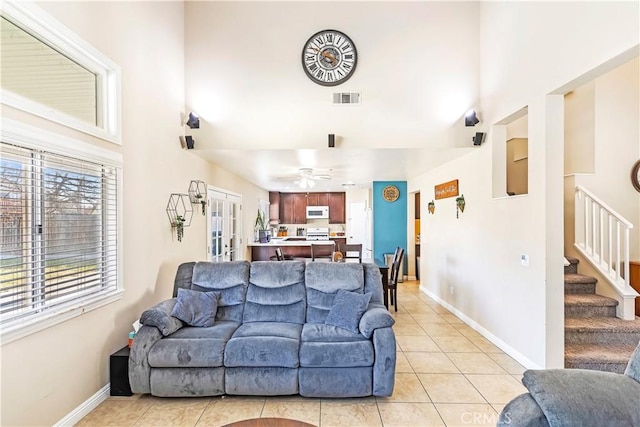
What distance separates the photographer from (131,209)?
3.03 m

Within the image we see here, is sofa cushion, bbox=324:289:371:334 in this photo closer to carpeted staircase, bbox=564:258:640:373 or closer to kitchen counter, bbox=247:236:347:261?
carpeted staircase, bbox=564:258:640:373

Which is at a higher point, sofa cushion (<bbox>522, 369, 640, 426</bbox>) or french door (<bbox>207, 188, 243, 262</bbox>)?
french door (<bbox>207, 188, 243, 262</bbox>)

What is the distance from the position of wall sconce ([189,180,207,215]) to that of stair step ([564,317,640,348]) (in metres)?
4.57

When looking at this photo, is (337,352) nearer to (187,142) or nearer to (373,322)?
(373,322)

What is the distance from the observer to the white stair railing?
10.9 ft

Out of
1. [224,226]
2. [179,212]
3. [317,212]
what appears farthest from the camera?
[317,212]

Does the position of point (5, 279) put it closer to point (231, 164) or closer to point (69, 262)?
point (69, 262)

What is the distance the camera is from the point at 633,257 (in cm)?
378

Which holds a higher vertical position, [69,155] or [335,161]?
[335,161]

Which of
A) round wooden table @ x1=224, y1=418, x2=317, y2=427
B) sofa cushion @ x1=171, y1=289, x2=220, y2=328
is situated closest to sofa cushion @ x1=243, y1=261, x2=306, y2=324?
sofa cushion @ x1=171, y1=289, x2=220, y2=328

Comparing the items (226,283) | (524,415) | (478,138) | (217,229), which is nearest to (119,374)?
(226,283)

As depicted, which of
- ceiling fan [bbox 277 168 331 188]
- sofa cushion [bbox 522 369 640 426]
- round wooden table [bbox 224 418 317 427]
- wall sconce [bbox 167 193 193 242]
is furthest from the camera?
ceiling fan [bbox 277 168 331 188]

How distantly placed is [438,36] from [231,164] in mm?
3540

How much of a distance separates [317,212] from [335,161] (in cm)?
473
